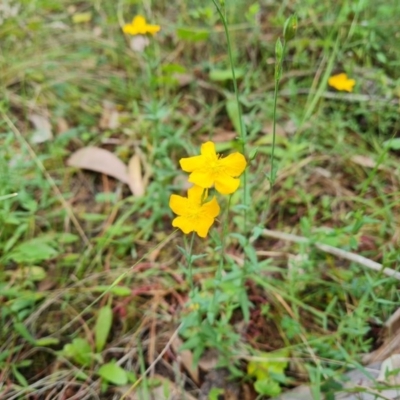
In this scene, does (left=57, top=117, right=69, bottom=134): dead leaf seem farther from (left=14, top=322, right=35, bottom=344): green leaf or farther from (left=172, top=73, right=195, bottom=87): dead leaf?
(left=14, top=322, right=35, bottom=344): green leaf

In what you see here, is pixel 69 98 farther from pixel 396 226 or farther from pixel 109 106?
pixel 396 226

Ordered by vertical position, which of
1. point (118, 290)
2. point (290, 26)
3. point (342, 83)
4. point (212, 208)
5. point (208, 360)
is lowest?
point (208, 360)

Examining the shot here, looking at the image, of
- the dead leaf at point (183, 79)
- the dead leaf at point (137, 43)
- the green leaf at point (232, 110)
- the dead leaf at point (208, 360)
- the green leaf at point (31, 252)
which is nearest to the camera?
the dead leaf at point (208, 360)

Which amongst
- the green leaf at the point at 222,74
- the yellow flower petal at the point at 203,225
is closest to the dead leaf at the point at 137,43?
the green leaf at the point at 222,74

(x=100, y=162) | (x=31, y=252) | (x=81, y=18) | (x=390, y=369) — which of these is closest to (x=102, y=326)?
(x=31, y=252)

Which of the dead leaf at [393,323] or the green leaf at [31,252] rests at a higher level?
the green leaf at [31,252]

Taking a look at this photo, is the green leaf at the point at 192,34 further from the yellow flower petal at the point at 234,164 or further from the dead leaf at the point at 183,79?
the yellow flower petal at the point at 234,164

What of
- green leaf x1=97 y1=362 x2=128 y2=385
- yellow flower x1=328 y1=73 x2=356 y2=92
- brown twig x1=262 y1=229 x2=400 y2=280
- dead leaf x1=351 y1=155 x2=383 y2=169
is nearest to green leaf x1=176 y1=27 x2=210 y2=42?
yellow flower x1=328 y1=73 x2=356 y2=92

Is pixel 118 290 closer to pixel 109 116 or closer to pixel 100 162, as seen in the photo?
pixel 100 162
